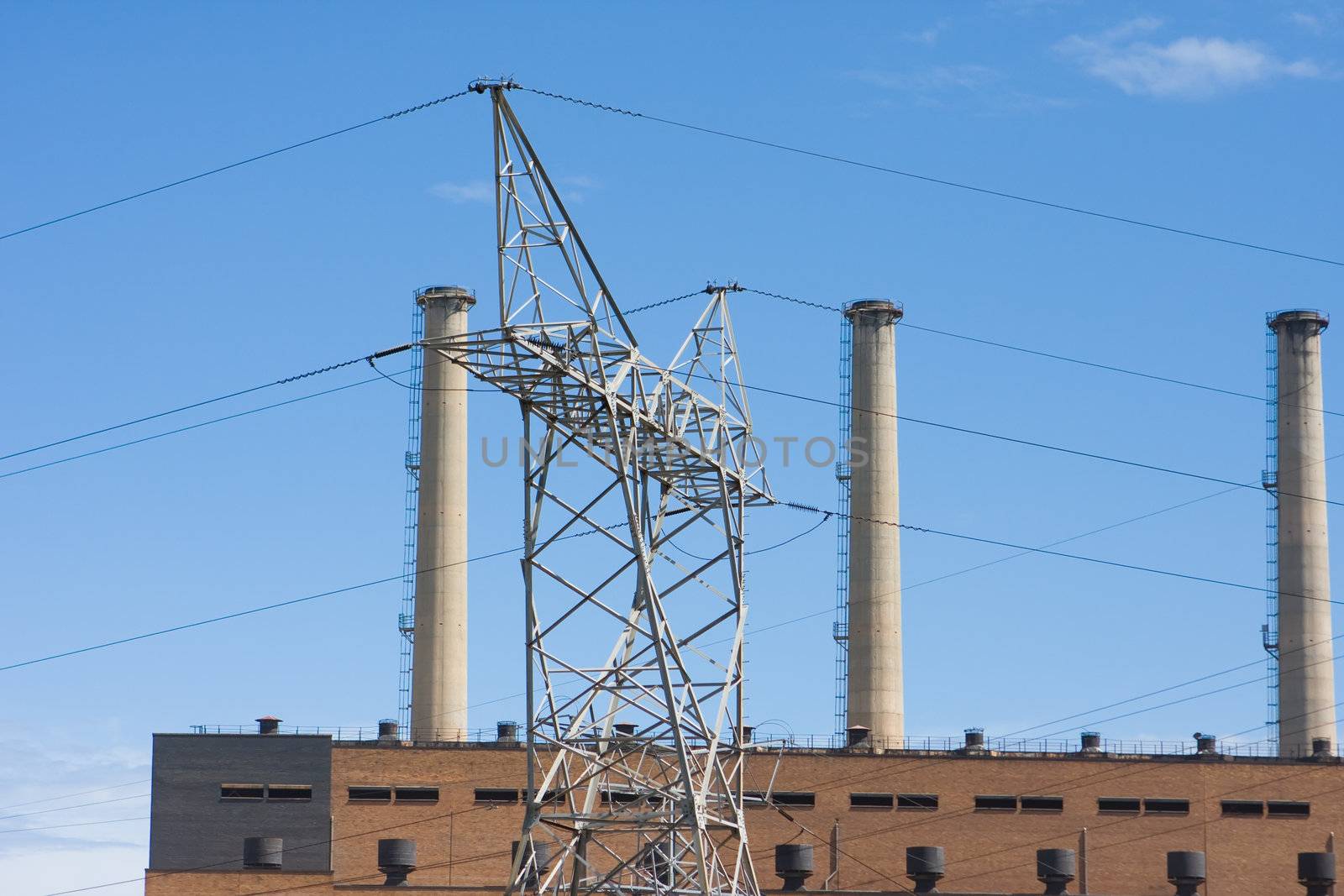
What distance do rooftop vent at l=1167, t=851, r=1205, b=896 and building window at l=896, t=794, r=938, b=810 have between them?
10051 millimetres

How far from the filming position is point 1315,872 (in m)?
58.4

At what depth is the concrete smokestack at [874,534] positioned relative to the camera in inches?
2938

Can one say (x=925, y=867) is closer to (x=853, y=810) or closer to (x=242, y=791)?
(x=853, y=810)

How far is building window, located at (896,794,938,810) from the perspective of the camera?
67.1 meters

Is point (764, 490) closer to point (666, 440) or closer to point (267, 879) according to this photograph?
point (666, 440)

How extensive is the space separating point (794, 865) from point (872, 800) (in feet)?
30.8

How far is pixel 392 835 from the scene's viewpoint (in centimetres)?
6538

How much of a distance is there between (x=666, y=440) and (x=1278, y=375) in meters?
47.6

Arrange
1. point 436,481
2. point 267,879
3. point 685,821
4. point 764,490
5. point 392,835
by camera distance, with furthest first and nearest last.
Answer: point 436,481, point 392,835, point 267,879, point 764,490, point 685,821

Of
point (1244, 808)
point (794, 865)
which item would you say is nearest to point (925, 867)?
point (794, 865)

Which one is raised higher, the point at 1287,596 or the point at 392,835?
the point at 1287,596

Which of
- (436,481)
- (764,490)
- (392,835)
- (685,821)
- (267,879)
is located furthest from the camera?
(436,481)

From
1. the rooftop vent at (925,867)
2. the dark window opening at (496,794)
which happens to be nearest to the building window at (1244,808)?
the rooftop vent at (925,867)

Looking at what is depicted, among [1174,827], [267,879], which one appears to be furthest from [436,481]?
[1174,827]
